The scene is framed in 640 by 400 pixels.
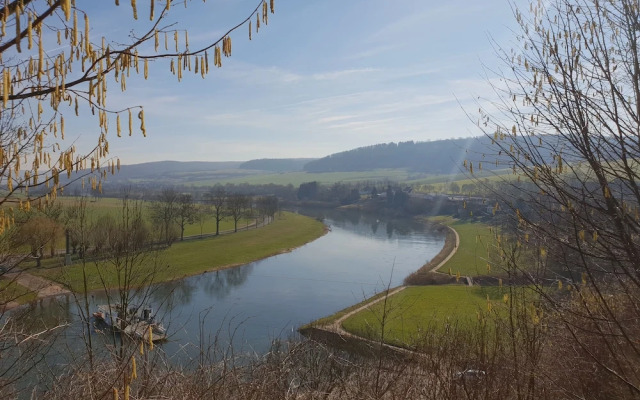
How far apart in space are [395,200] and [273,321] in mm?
67625

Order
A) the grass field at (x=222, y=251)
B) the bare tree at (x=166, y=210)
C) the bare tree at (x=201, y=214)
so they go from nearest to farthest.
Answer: the grass field at (x=222, y=251) < the bare tree at (x=166, y=210) < the bare tree at (x=201, y=214)

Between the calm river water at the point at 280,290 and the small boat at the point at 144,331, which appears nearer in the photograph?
the small boat at the point at 144,331

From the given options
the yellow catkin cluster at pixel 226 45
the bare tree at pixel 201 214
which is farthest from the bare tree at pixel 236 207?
the yellow catkin cluster at pixel 226 45

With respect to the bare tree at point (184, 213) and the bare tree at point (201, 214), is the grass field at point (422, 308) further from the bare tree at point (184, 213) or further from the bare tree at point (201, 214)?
the bare tree at point (201, 214)

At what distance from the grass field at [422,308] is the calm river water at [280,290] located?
5.62 ft

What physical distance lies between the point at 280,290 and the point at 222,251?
14.2m

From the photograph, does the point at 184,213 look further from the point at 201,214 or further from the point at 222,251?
the point at 222,251

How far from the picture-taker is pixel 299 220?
68312mm

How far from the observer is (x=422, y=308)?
24703 millimetres

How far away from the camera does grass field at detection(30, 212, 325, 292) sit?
1155 inches

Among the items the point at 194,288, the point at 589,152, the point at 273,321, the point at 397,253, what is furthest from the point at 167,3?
the point at 397,253

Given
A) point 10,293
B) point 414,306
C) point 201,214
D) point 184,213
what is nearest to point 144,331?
point 10,293

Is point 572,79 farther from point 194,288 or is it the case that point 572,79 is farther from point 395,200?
point 395,200

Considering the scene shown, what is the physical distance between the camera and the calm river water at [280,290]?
1931cm
